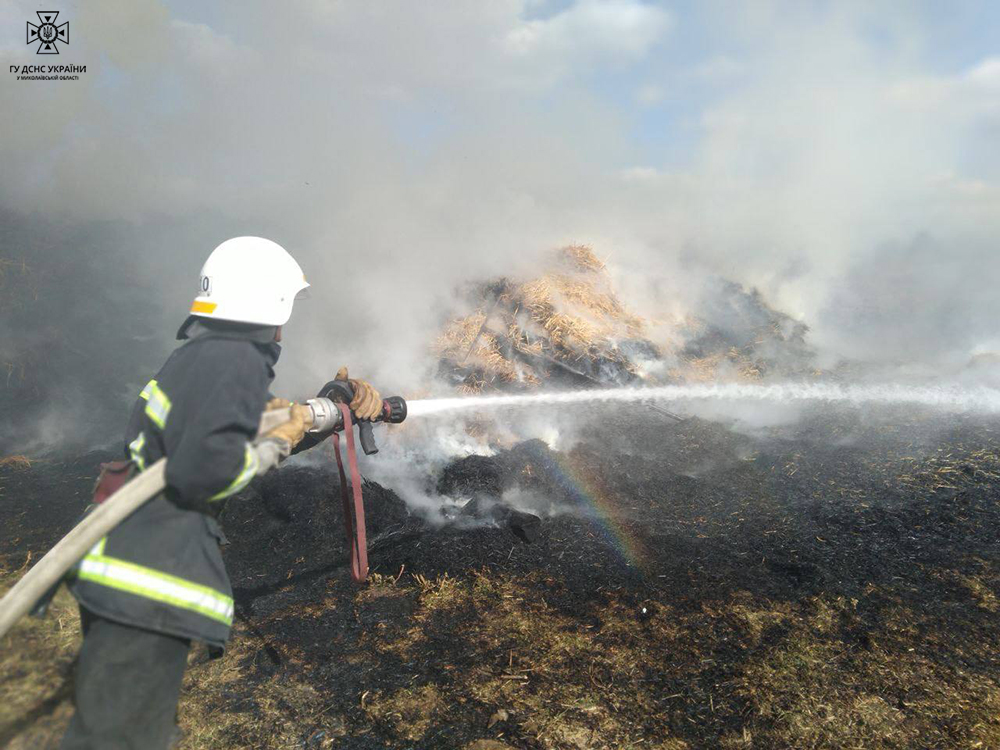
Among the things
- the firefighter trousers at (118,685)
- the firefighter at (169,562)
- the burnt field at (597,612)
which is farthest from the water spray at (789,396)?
the firefighter trousers at (118,685)

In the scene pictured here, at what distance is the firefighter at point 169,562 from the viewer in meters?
2.11

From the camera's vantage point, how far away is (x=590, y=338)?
408 inches

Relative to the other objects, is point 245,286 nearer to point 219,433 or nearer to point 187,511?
point 219,433

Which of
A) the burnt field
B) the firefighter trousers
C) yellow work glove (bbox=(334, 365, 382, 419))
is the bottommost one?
the burnt field

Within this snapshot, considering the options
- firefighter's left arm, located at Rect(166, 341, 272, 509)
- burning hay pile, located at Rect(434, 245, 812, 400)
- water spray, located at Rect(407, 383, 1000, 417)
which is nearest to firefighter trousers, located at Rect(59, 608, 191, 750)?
firefighter's left arm, located at Rect(166, 341, 272, 509)

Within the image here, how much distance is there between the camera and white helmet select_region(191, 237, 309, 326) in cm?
259

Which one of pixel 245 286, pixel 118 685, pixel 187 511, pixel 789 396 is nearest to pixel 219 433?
pixel 187 511

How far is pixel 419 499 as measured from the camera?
21.7 ft

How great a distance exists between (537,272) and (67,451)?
29.1ft

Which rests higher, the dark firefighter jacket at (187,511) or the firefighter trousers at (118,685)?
the dark firefighter jacket at (187,511)

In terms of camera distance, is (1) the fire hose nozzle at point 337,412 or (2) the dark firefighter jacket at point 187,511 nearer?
(2) the dark firefighter jacket at point 187,511

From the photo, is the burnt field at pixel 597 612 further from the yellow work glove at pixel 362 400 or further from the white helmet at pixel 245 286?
the yellow work glove at pixel 362 400

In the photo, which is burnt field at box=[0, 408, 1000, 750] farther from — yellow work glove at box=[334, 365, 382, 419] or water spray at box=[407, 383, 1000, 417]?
water spray at box=[407, 383, 1000, 417]

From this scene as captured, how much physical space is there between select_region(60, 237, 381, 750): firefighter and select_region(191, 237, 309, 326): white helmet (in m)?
0.21
